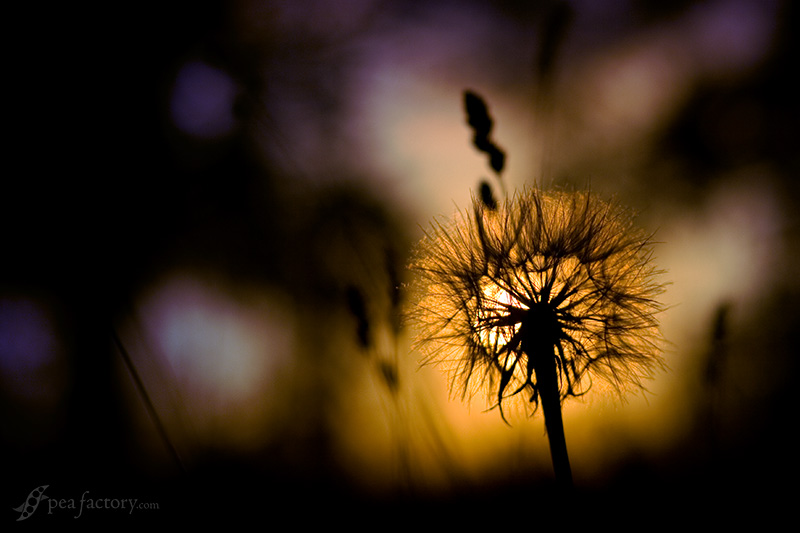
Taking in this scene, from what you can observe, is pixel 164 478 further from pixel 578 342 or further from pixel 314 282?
pixel 578 342

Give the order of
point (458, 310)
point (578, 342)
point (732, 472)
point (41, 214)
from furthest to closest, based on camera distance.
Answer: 1. point (41, 214)
2. point (732, 472)
3. point (458, 310)
4. point (578, 342)

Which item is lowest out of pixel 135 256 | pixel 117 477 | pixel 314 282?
pixel 117 477

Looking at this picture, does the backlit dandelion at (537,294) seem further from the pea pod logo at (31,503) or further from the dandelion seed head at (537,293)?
the pea pod logo at (31,503)

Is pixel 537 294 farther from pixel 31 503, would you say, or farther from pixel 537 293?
pixel 31 503

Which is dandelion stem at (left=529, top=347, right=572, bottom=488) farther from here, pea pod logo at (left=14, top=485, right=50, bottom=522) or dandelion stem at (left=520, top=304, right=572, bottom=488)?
pea pod logo at (left=14, top=485, right=50, bottom=522)

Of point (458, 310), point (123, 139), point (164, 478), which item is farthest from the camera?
point (123, 139)

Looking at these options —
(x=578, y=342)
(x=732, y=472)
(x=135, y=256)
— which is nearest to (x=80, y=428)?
(x=135, y=256)

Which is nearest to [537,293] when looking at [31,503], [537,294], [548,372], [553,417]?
[537,294]
